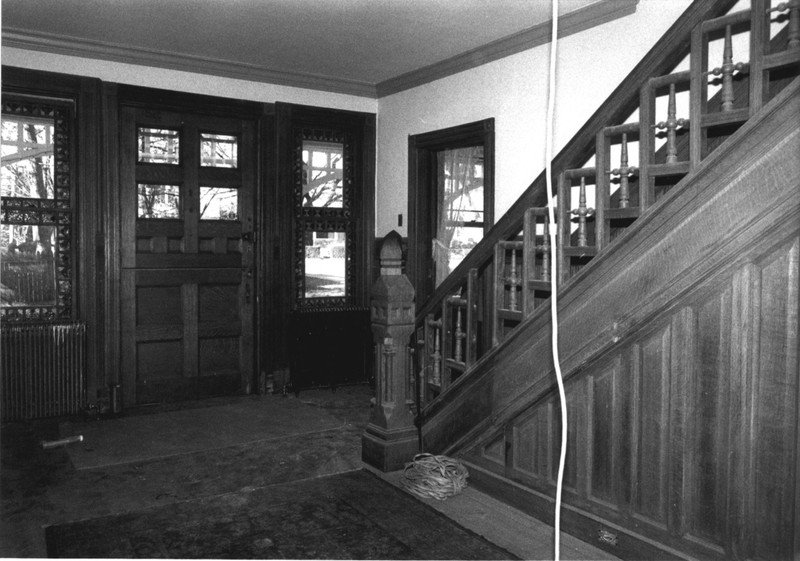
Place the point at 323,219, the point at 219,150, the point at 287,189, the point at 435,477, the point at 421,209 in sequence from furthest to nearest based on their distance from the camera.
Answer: the point at 323,219
the point at 287,189
the point at 421,209
the point at 219,150
the point at 435,477

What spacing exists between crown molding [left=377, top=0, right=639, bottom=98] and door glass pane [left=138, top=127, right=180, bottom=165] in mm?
1993

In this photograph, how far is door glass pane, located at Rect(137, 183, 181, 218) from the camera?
568 centimetres

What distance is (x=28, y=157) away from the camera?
17.2 ft

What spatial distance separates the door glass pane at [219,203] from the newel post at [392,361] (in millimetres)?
2590

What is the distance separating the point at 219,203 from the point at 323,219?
993mm

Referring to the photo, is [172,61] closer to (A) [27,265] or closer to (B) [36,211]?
(B) [36,211]

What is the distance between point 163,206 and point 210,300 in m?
0.90

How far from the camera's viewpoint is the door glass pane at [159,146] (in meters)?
5.66

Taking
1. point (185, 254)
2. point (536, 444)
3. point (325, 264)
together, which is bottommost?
point (536, 444)

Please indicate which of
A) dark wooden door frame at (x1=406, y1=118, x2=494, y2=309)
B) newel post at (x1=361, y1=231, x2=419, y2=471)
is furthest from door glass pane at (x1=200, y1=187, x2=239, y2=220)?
newel post at (x1=361, y1=231, x2=419, y2=471)

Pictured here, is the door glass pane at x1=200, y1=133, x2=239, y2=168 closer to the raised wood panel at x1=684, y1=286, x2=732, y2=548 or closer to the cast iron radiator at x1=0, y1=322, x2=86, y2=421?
the cast iron radiator at x1=0, y1=322, x2=86, y2=421

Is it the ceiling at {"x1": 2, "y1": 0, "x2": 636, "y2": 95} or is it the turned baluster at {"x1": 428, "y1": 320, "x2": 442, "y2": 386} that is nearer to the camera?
the turned baluster at {"x1": 428, "y1": 320, "x2": 442, "y2": 386}

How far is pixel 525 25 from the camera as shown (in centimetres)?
474

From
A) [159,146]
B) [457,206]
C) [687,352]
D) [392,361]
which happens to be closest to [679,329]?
[687,352]
